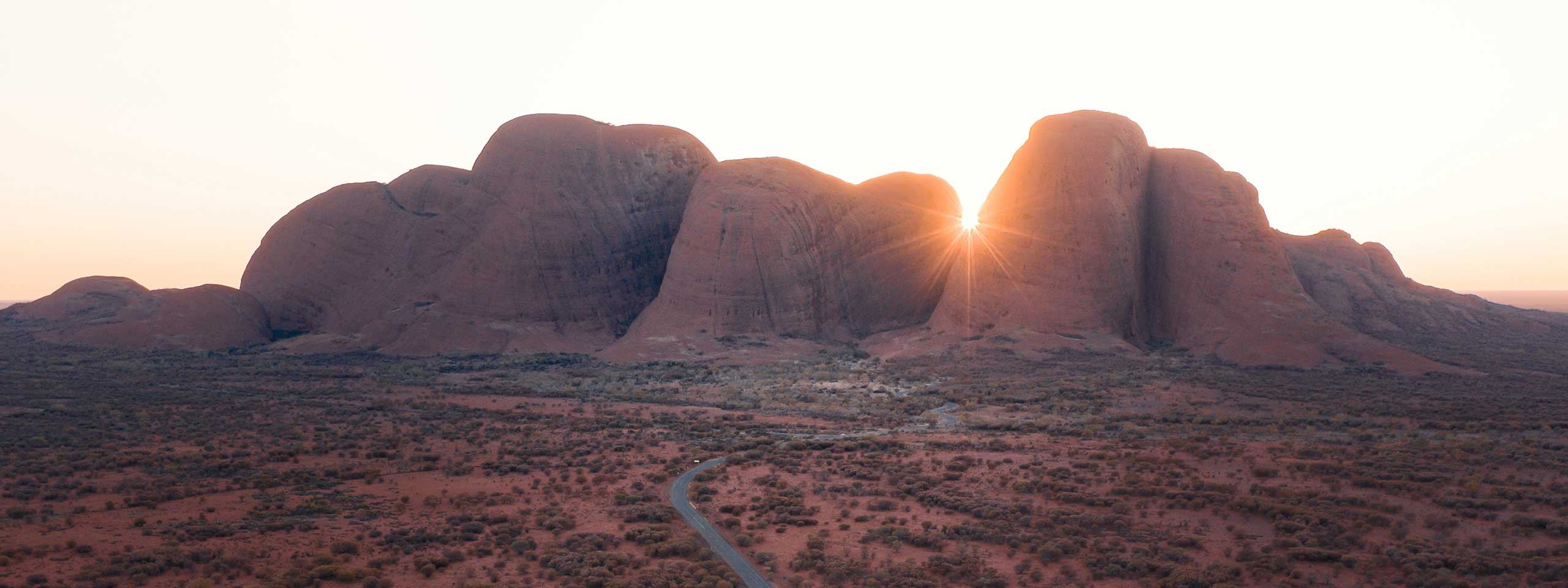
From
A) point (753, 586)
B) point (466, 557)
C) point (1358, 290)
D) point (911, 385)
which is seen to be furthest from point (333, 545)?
point (1358, 290)

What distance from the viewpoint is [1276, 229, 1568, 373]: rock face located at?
4462 cm

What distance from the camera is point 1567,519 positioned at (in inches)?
578

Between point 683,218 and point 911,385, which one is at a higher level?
point 683,218

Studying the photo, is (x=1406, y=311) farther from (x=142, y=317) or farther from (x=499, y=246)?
(x=142, y=317)

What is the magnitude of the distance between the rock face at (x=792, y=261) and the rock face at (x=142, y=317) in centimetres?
2332

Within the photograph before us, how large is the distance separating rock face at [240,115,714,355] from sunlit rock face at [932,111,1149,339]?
20.4m

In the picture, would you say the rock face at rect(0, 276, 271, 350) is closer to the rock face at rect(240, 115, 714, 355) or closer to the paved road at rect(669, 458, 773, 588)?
the rock face at rect(240, 115, 714, 355)

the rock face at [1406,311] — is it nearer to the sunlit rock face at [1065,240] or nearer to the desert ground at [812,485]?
the sunlit rock face at [1065,240]

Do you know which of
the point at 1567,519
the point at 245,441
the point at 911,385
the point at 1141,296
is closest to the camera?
the point at 1567,519

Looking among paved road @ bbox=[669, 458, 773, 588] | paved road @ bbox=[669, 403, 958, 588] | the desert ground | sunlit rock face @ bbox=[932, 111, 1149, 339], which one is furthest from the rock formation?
paved road @ bbox=[669, 458, 773, 588]

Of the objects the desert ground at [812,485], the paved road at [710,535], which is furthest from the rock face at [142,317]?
the paved road at [710,535]

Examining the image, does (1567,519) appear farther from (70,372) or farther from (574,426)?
(70,372)

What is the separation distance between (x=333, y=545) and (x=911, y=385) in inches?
1034

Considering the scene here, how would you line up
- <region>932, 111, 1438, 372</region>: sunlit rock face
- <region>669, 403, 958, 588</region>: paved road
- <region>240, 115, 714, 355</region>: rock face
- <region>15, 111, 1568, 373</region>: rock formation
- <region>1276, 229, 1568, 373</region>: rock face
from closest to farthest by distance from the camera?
1. <region>669, 403, 958, 588</region>: paved road
2. <region>932, 111, 1438, 372</region>: sunlit rock face
3. <region>1276, 229, 1568, 373</region>: rock face
4. <region>15, 111, 1568, 373</region>: rock formation
5. <region>240, 115, 714, 355</region>: rock face
